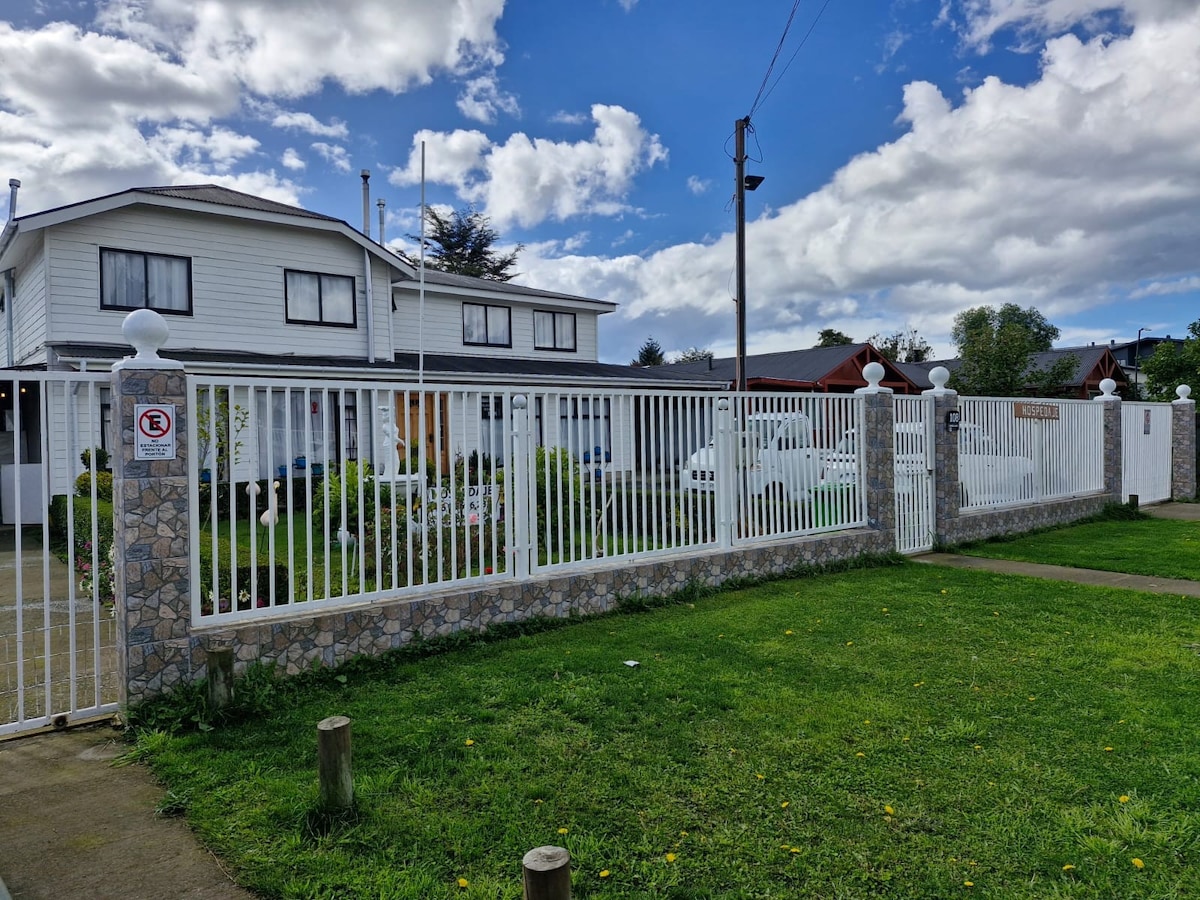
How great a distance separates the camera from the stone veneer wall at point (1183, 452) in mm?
14820

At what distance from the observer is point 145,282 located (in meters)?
13.6

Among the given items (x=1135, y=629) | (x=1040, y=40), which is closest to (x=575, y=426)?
(x=1135, y=629)

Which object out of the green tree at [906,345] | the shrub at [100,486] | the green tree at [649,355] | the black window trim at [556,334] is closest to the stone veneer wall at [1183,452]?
the black window trim at [556,334]

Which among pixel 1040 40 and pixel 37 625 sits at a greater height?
pixel 1040 40

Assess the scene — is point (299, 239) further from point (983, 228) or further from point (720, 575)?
point (983, 228)

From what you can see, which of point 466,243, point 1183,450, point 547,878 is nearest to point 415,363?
point 547,878

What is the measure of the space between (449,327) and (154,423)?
49.9ft

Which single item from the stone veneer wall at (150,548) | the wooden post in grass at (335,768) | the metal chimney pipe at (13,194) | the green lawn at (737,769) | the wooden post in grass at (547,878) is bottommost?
the green lawn at (737,769)

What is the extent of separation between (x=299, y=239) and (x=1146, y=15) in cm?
1514

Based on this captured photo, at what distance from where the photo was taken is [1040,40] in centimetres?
1231

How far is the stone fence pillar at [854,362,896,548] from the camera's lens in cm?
866

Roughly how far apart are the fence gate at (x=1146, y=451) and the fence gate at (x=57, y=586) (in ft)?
49.7

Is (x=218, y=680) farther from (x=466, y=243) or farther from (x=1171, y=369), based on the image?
(x=466, y=243)

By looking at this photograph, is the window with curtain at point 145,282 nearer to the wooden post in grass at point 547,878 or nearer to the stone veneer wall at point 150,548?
the stone veneer wall at point 150,548
